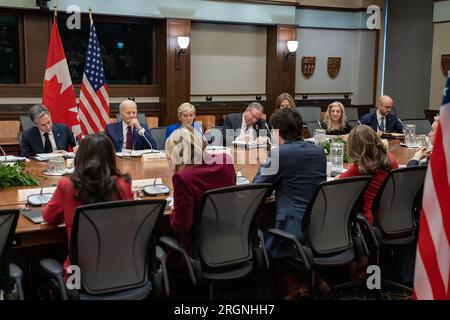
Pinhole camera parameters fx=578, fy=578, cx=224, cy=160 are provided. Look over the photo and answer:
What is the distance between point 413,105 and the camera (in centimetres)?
1106

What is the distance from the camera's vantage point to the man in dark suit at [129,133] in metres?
5.88

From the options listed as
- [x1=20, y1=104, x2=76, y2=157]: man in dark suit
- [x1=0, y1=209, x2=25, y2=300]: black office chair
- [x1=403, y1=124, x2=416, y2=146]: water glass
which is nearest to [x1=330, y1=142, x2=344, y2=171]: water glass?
[x1=403, y1=124, x2=416, y2=146]: water glass

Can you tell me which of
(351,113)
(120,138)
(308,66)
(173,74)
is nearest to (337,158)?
(120,138)

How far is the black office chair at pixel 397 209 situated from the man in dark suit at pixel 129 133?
2779 mm

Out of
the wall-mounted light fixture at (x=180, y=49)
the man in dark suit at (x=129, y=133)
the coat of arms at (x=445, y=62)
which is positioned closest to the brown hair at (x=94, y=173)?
the man in dark suit at (x=129, y=133)

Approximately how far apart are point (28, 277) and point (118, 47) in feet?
19.7

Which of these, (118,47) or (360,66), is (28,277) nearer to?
(118,47)

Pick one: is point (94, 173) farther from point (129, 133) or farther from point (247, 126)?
point (247, 126)

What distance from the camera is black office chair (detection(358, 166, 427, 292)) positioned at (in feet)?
12.5

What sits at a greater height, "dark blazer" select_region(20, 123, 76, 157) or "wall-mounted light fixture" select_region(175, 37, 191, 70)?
"wall-mounted light fixture" select_region(175, 37, 191, 70)

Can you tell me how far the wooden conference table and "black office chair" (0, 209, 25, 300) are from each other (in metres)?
0.23

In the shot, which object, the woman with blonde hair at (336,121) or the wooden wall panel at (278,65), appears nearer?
the woman with blonde hair at (336,121)

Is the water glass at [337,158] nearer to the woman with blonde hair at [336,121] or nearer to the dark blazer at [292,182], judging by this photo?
the dark blazer at [292,182]

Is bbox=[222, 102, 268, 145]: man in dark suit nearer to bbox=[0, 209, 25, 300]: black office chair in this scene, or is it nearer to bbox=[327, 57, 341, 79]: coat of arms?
bbox=[0, 209, 25, 300]: black office chair
